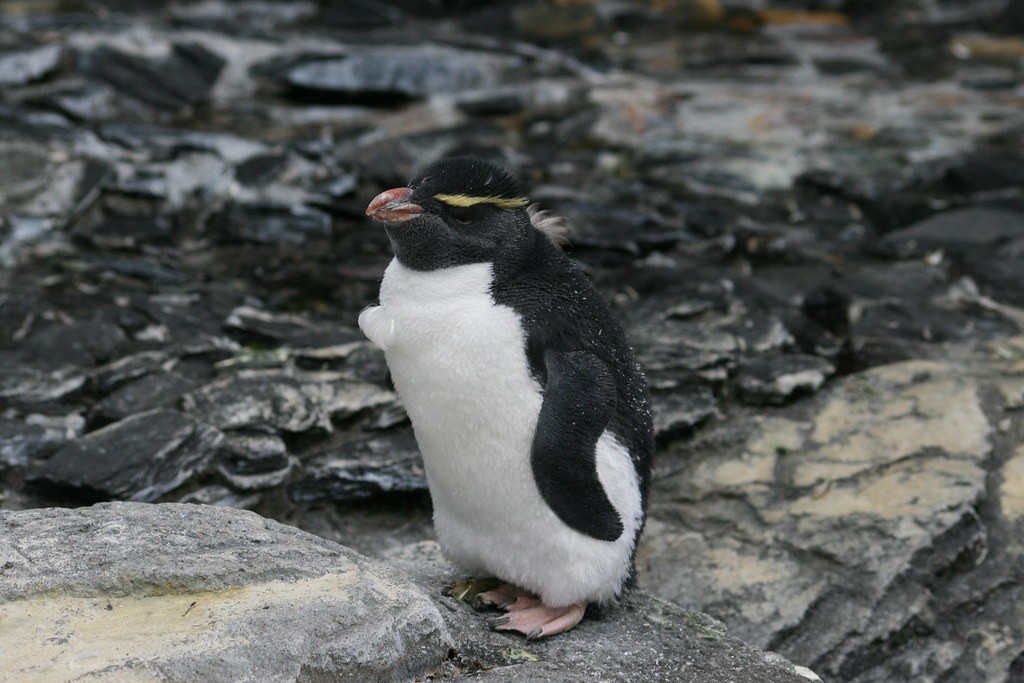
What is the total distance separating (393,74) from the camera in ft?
26.4

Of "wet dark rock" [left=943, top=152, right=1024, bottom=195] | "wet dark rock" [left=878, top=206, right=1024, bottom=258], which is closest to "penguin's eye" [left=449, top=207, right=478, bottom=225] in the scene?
"wet dark rock" [left=878, top=206, right=1024, bottom=258]

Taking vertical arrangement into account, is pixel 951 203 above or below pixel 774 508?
above

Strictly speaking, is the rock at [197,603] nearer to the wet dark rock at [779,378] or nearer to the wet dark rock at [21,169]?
the wet dark rock at [779,378]

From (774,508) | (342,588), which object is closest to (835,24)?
(774,508)

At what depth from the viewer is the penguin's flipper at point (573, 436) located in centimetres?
280

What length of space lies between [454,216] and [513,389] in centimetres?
44

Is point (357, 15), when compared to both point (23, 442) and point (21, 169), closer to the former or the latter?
point (21, 169)

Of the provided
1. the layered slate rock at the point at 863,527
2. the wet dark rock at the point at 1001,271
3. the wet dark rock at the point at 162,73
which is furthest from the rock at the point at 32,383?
the wet dark rock at the point at 1001,271

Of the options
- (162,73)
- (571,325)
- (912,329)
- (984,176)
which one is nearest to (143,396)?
(571,325)

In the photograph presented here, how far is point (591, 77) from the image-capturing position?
841cm

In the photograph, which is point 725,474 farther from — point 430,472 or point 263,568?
point 263,568

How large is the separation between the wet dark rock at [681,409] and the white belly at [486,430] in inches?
59.6

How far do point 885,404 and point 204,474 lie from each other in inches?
97.0

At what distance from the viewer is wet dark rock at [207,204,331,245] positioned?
617cm
